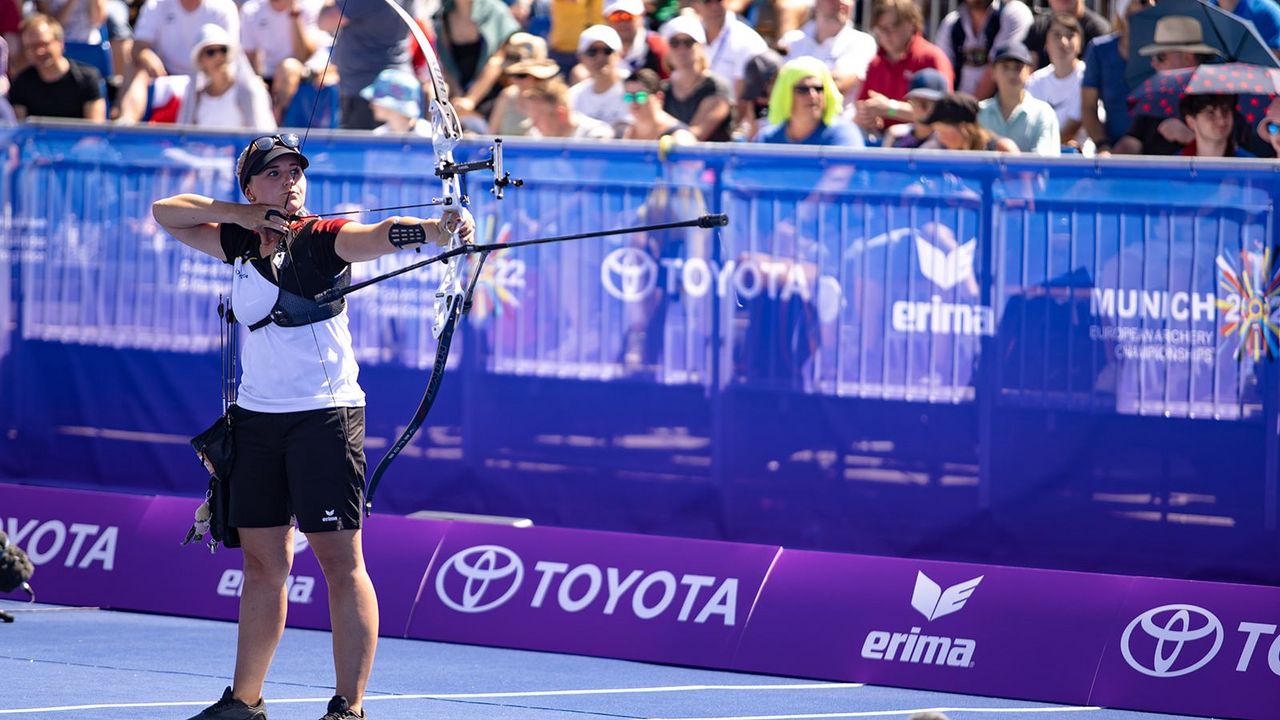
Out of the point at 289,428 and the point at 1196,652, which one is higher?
the point at 289,428

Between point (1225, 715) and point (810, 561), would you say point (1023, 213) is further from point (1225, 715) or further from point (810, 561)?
point (1225, 715)

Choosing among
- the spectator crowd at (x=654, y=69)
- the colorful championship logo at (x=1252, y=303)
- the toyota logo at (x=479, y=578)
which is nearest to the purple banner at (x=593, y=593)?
the toyota logo at (x=479, y=578)

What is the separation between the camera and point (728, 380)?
8.57 metres

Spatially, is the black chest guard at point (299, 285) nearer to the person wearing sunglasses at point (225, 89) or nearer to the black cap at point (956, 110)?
the black cap at point (956, 110)

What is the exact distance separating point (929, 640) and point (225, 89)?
5.64 meters

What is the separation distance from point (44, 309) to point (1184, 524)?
574cm

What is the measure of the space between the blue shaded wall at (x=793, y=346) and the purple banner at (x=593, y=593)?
627 millimetres

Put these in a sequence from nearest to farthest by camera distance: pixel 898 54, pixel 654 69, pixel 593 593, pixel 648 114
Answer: pixel 593 593 → pixel 648 114 → pixel 898 54 → pixel 654 69

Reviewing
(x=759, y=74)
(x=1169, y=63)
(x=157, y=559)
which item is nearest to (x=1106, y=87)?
(x=1169, y=63)

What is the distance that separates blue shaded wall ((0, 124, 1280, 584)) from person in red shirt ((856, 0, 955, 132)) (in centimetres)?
221

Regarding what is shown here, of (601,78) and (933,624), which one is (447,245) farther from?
(601,78)

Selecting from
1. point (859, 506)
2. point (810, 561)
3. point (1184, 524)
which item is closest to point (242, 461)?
point (810, 561)

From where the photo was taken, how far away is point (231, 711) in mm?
5965

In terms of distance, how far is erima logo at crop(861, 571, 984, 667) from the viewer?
24.2 feet
